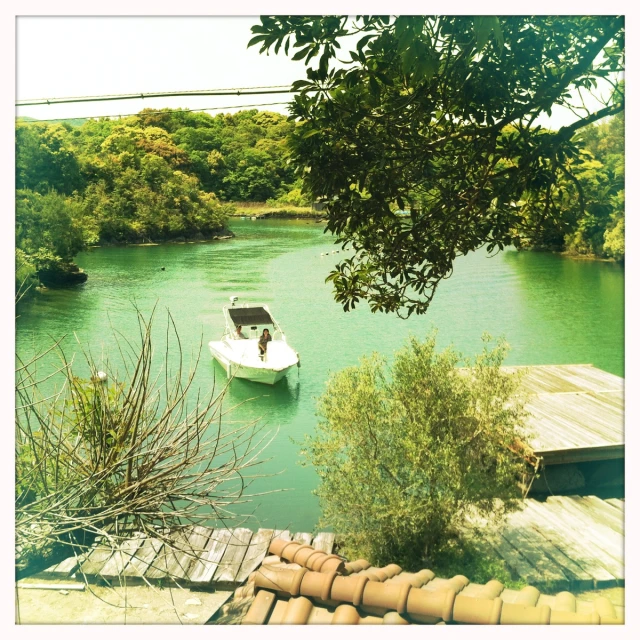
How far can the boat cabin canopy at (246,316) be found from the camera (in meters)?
5.16

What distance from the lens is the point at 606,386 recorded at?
17.9 feet

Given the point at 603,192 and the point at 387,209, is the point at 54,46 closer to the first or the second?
the point at 387,209

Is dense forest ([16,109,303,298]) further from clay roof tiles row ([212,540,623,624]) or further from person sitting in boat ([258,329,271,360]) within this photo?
clay roof tiles row ([212,540,623,624])

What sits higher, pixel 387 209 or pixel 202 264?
pixel 387 209

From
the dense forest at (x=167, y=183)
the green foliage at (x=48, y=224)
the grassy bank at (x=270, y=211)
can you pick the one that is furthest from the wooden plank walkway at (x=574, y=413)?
the green foliage at (x=48, y=224)

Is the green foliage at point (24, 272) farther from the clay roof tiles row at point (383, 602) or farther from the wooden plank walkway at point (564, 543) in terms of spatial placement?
the wooden plank walkway at point (564, 543)

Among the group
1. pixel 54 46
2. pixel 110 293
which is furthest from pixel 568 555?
pixel 54 46

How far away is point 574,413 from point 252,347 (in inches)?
89.2

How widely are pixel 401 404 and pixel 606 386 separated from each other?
5.61 ft

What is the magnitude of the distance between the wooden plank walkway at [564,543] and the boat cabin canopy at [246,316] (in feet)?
6.03

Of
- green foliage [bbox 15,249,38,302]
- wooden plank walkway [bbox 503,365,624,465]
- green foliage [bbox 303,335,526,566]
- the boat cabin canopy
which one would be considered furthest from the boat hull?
wooden plank walkway [bbox 503,365,624,465]

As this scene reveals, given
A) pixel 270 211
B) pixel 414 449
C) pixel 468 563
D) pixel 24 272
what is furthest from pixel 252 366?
pixel 468 563

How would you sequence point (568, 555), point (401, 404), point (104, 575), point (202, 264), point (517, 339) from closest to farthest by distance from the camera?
point (104, 575) < point (568, 555) < point (401, 404) < point (202, 264) < point (517, 339)

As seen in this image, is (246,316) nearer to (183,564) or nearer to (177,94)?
(177,94)
